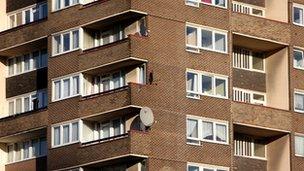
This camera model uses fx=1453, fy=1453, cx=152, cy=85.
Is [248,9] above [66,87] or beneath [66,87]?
above

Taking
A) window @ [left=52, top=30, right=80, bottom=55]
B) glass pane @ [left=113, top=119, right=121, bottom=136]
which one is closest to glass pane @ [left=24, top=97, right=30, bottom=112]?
window @ [left=52, top=30, right=80, bottom=55]

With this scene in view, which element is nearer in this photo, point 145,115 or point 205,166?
point 145,115

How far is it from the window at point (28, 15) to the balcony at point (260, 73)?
1287 centimetres

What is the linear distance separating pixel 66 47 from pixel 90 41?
1.56m

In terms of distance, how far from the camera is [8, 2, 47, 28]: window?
310 feet

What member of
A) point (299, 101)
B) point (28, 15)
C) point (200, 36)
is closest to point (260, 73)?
Result: point (299, 101)

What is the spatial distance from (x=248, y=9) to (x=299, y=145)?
9.32m

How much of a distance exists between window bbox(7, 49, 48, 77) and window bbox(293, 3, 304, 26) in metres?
16.1

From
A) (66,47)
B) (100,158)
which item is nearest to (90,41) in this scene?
(66,47)

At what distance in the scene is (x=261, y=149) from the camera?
300 feet

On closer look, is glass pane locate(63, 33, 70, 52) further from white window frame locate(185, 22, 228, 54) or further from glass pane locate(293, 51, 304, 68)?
glass pane locate(293, 51, 304, 68)

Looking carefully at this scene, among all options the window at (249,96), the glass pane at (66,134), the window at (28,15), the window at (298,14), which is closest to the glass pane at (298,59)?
the window at (298,14)

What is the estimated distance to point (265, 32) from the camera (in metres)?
91.1

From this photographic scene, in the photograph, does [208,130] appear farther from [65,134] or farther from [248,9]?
[248,9]
